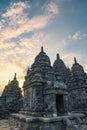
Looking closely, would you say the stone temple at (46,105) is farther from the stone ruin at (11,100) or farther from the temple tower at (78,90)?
the stone ruin at (11,100)

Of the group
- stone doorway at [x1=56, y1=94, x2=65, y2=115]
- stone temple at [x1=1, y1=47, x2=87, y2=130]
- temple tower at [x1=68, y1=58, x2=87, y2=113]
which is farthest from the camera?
temple tower at [x1=68, y1=58, x2=87, y2=113]

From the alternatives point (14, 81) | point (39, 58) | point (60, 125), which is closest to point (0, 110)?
point (14, 81)

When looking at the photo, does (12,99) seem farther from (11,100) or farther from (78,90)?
(78,90)

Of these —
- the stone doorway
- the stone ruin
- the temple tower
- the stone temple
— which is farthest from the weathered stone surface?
the stone doorway

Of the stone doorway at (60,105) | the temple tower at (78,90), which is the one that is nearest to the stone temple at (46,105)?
the stone doorway at (60,105)

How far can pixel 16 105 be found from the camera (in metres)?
26.0

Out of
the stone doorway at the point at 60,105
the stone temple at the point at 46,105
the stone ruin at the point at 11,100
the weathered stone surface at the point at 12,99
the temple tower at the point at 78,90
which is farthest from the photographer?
the weathered stone surface at the point at 12,99

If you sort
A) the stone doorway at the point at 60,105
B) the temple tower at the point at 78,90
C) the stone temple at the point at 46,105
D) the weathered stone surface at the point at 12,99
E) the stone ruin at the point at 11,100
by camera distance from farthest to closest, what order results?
the weathered stone surface at the point at 12,99, the stone ruin at the point at 11,100, the temple tower at the point at 78,90, the stone doorway at the point at 60,105, the stone temple at the point at 46,105

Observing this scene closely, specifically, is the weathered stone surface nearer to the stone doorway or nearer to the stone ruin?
the stone ruin

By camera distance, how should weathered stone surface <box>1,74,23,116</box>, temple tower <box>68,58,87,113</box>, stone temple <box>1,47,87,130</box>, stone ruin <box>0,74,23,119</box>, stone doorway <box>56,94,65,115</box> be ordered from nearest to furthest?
stone temple <box>1,47,87,130</box> → stone doorway <box>56,94,65,115</box> → temple tower <box>68,58,87,113</box> → stone ruin <box>0,74,23,119</box> → weathered stone surface <box>1,74,23,116</box>

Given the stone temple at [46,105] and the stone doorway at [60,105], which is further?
the stone doorway at [60,105]

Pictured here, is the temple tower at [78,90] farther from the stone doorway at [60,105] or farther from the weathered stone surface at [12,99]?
the weathered stone surface at [12,99]

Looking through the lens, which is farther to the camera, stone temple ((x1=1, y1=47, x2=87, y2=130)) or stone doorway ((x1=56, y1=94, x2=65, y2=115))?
stone doorway ((x1=56, y1=94, x2=65, y2=115))

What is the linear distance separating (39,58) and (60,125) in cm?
831
